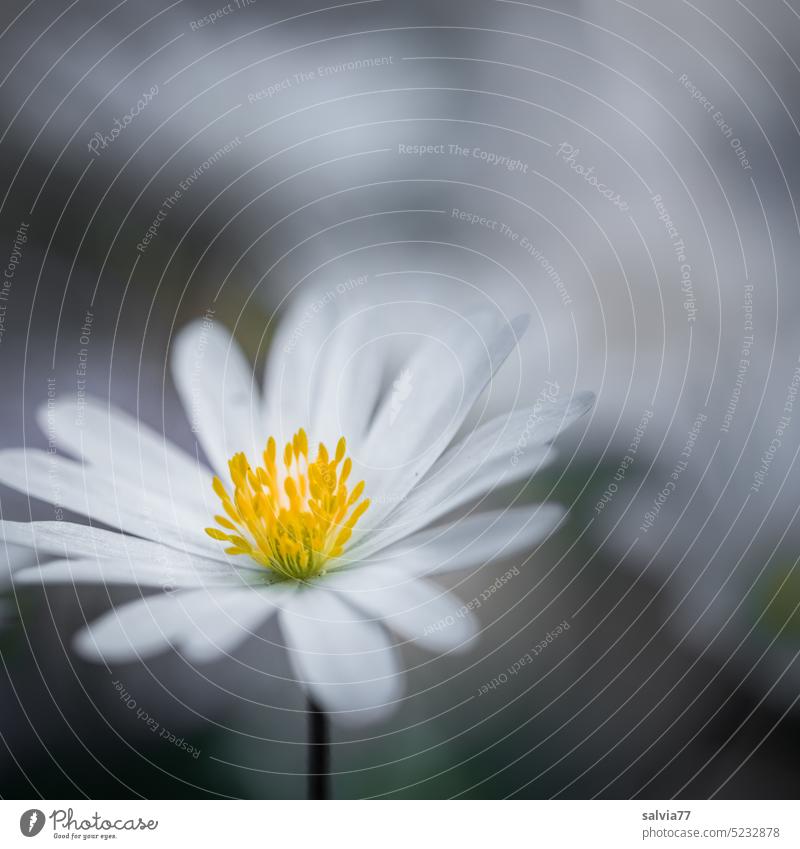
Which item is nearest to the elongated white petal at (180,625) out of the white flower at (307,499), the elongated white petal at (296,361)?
the white flower at (307,499)

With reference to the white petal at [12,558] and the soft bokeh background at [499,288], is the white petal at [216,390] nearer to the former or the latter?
the soft bokeh background at [499,288]

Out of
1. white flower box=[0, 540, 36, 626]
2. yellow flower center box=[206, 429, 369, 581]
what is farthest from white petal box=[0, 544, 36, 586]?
yellow flower center box=[206, 429, 369, 581]

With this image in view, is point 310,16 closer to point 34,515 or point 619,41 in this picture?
point 619,41

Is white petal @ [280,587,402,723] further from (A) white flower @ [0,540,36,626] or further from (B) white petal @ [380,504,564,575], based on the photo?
(A) white flower @ [0,540,36,626]
